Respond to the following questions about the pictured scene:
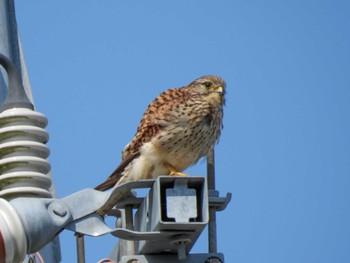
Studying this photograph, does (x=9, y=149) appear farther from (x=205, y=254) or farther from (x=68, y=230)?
(x=205, y=254)

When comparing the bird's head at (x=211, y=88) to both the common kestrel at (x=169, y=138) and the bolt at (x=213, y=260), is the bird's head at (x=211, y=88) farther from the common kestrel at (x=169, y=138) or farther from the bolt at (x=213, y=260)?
the bolt at (x=213, y=260)

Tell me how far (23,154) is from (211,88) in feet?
14.1

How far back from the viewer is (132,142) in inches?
329

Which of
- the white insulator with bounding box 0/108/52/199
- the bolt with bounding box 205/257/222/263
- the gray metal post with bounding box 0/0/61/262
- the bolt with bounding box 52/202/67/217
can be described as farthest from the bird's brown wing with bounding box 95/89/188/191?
the bolt with bounding box 52/202/67/217

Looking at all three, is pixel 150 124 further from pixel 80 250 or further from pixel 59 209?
pixel 59 209

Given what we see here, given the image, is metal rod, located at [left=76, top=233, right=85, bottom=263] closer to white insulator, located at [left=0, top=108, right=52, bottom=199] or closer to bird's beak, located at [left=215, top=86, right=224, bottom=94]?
white insulator, located at [left=0, top=108, right=52, bottom=199]

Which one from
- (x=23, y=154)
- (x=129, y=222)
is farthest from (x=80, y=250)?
(x=23, y=154)

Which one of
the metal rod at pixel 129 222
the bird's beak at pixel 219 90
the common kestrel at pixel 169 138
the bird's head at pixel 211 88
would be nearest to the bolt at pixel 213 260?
the metal rod at pixel 129 222

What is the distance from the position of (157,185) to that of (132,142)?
3.50 meters

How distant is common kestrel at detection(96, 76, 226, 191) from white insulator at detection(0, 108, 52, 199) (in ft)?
10.2

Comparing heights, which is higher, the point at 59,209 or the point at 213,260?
the point at 59,209

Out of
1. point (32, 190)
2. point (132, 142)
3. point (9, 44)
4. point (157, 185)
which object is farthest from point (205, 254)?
point (132, 142)

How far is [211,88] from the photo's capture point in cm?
899

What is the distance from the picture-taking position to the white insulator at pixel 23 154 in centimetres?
472
